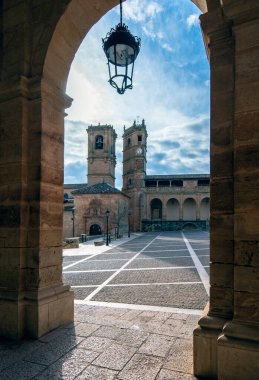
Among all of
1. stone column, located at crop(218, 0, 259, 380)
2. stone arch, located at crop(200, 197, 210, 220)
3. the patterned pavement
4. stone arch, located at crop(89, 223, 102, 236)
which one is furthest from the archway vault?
stone arch, located at crop(200, 197, 210, 220)

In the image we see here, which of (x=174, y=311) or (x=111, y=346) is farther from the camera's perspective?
(x=174, y=311)

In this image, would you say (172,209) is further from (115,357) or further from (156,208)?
(115,357)

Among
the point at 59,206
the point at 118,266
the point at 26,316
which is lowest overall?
the point at 118,266

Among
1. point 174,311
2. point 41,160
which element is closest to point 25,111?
point 41,160

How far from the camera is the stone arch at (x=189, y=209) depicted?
165 ft

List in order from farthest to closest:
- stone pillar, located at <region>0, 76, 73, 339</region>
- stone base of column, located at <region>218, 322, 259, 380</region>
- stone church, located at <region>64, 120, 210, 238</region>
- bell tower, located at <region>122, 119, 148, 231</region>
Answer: stone church, located at <region>64, 120, 210, 238</region>
bell tower, located at <region>122, 119, 148, 231</region>
stone pillar, located at <region>0, 76, 73, 339</region>
stone base of column, located at <region>218, 322, 259, 380</region>

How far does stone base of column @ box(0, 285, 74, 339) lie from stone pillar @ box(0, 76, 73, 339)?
0.5 inches

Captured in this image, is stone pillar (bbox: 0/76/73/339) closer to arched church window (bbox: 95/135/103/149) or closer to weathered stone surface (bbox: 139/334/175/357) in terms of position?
weathered stone surface (bbox: 139/334/175/357)

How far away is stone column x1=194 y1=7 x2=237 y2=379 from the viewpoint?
8.34ft

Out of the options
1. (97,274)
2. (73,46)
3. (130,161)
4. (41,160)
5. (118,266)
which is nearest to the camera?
(41,160)

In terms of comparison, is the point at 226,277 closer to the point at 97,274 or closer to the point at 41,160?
the point at 41,160

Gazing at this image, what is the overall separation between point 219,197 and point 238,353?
4.48 feet

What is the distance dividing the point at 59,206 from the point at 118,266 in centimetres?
775

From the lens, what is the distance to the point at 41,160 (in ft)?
12.1
